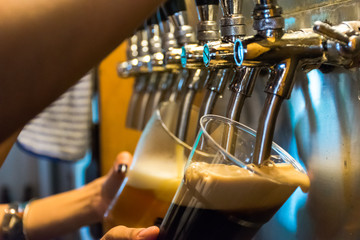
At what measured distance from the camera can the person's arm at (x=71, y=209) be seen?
1121 mm

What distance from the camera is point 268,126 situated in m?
0.52

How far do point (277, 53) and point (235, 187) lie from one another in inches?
6.1

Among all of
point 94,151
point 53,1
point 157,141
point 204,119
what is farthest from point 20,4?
point 94,151

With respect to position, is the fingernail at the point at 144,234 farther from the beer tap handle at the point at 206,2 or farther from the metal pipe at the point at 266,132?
the beer tap handle at the point at 206,2

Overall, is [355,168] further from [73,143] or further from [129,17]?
[73,143]

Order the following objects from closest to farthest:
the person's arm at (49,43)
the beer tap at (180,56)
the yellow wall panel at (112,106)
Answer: the person's arm at (49,43) < the beer tap at (180,56) < the yellow wall panel at (112,106)

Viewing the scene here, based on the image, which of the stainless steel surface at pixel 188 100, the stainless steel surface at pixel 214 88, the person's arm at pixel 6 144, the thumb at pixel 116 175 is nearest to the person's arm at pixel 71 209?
the thumb at pixel 116 175

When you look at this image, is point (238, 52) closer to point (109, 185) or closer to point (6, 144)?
point (6, 144)

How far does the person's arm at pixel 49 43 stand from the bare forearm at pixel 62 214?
765 mm

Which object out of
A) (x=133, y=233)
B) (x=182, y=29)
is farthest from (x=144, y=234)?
(x=182, y=29)

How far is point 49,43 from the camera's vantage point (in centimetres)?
38

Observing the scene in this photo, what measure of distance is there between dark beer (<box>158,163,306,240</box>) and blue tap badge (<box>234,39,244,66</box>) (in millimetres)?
118

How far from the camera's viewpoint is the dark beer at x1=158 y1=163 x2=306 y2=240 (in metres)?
0.48

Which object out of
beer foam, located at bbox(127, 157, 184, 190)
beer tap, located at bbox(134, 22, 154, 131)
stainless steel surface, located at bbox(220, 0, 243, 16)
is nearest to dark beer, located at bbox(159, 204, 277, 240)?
beer foam, located at bbox(127, 157, 184, 190)
